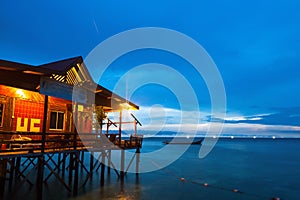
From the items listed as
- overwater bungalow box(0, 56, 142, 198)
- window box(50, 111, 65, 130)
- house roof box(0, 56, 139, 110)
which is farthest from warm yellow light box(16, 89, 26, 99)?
window box(50, 111, 65, 130)

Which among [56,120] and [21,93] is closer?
[21,93]

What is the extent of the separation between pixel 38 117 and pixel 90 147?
3.38m

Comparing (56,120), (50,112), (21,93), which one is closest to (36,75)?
(21,93)

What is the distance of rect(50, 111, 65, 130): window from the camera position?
1588 cm

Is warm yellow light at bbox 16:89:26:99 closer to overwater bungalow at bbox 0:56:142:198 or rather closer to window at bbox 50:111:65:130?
overwater bungalow at bbox 0:56:142:198

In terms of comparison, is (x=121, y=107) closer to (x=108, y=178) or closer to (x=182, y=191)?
(x=108, y=178)

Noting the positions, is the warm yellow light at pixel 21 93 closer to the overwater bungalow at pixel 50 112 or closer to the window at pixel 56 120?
the overwater bungalow at pixel 50 112

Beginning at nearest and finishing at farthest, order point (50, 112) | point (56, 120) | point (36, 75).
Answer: point (36, 75) < point (50, 112) < point (56, 120)

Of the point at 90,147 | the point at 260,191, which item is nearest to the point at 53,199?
the point at 90,147

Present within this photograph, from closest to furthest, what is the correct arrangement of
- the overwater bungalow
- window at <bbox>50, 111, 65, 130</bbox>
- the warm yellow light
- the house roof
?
the house roof, the overwater bungalow, the warm yellow light, window at <bbox>50, 111, 65, 130</bbox>

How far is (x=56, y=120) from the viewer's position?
16.1 m

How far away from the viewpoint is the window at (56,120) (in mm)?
15883

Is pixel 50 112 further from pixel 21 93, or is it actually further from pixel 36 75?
pixel 36 75

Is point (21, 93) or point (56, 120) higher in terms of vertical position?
point (21, 93)
